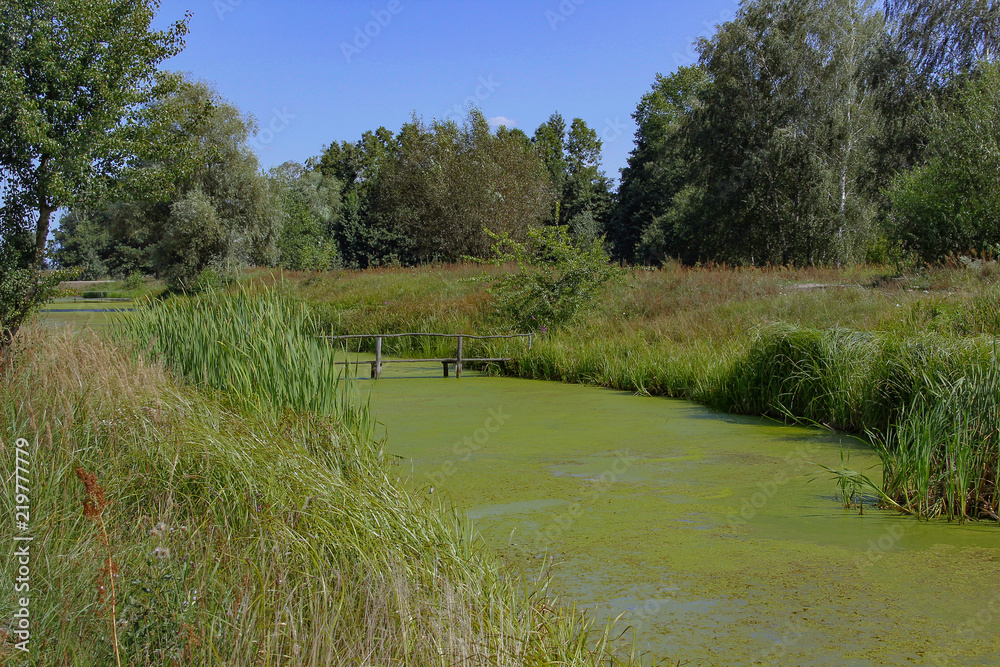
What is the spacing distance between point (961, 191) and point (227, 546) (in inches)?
637

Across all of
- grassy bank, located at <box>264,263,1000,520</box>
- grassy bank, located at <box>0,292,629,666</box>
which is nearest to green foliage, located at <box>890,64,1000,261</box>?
grassy bank, located at <box>264,263,1000,520</box>

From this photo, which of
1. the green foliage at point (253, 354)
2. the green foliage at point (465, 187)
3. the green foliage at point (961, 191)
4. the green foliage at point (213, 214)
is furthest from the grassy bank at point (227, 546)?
the green foliage at point (465, 187)

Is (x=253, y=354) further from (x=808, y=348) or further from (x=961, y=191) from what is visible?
(x=961, y=191)

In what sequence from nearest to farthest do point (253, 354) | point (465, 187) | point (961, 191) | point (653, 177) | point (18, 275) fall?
point (253, 354)
point (18, 275)
point (961, 191)
point (465, 187)
point (653, 177)

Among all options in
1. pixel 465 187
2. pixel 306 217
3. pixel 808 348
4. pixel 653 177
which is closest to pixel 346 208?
pixel 306 217

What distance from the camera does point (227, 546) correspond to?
3.12 metres

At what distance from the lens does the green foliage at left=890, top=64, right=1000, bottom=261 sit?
1517 cm

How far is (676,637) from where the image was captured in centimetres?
333

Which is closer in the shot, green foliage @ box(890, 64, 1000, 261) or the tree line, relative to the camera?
green foliage @ box(890, 64, 1000, 261)

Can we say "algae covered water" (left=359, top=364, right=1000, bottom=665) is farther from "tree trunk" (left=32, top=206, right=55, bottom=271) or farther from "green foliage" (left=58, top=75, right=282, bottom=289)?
"green foliage" (left=58, top=75, right=282, bottom=289)

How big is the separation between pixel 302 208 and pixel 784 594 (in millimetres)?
36119

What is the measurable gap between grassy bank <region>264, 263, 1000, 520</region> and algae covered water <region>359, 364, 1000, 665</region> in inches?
16.9

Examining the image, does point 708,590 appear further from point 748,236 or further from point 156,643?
point 748,236

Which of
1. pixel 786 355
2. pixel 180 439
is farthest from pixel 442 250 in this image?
pixel 180 439
